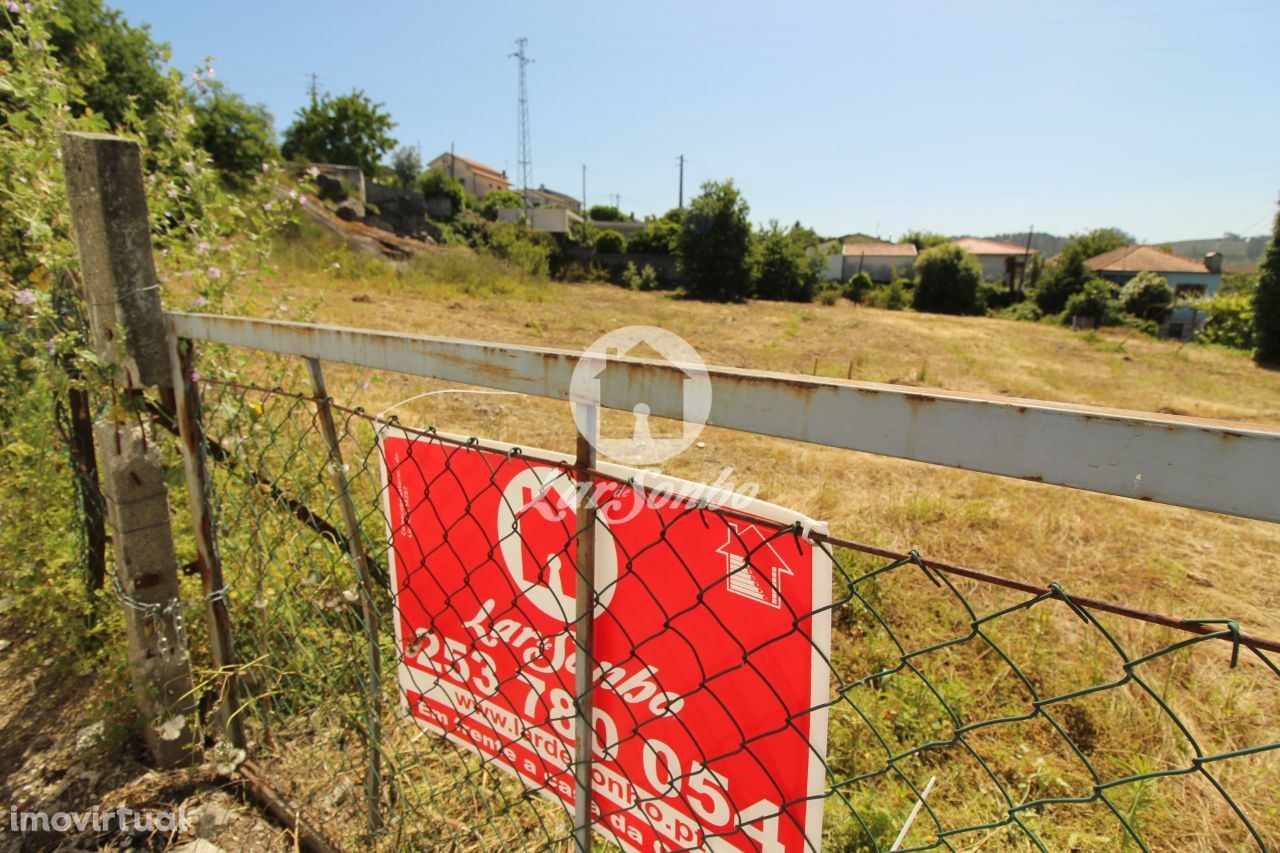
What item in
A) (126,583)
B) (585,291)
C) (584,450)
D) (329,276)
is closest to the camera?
(584,450)

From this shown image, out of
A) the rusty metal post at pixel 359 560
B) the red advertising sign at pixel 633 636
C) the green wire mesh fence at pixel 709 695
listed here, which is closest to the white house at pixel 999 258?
the green wire mesh fence at pixel 709 695

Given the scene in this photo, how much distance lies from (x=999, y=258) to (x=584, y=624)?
2064 inches

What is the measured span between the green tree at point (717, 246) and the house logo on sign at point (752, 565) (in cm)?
2694

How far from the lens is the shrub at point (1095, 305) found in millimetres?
27109

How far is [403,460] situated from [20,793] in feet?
5.12

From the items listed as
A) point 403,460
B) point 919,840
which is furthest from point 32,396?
point 919,840

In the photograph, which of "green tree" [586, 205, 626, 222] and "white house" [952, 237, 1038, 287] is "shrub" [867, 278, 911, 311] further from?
"green tree" [586, 205, 626, 222]

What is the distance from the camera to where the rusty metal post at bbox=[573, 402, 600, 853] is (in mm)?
872

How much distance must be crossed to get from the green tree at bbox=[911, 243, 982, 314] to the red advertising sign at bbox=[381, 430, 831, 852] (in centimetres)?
3371

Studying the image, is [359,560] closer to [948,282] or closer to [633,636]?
[633,636]

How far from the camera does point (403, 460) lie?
1193 millimetres

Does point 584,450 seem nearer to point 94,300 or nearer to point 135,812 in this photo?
point 94,300

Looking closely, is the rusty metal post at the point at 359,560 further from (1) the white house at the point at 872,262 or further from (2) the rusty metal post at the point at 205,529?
(1) the white house at the point at 872,262

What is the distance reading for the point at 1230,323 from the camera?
70.9ft
